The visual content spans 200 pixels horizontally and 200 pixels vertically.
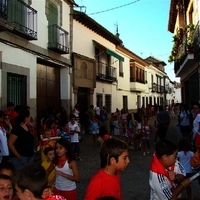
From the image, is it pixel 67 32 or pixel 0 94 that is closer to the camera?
pixel 0 94

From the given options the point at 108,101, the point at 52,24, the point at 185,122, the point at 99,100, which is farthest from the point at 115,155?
the point at 108,101

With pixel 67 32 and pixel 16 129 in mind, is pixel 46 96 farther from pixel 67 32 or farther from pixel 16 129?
pixel 16 129

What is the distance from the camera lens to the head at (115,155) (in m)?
A: 2.51

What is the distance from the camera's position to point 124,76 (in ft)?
83.6

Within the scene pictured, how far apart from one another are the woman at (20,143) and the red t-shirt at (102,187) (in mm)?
2813

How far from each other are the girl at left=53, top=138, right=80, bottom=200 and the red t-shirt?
1.09 metres

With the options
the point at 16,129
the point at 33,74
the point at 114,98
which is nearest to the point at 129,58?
the point at 114,98

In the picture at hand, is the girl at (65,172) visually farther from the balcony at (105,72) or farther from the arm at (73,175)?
the balcony at (105,72)

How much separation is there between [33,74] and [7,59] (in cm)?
181

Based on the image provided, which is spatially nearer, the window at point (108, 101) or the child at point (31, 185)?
the child at point (31, 185)

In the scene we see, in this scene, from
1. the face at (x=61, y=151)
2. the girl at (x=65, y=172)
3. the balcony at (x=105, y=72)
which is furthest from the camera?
the balcony at (x=105, y=72)

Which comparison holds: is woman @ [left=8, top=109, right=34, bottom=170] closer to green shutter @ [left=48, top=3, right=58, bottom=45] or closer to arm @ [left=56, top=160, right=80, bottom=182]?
arm @ [left=56, top=160, right=80, bottom=182]

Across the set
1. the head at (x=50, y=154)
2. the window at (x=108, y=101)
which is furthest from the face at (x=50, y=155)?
the window at (x=108, y=101)

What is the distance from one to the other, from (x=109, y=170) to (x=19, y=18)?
8473 millimetres
